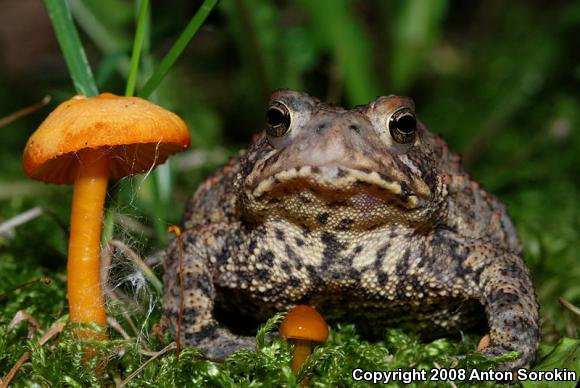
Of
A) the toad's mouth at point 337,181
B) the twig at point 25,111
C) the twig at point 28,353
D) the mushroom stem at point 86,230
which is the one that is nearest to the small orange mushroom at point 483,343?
the toad's mouth at point 337,181

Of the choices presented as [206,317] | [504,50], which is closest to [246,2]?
[206,317]

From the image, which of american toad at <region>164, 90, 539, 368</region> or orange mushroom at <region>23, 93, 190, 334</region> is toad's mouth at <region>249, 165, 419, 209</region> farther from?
orange mushroom at <region>23, 93, 190, 334</region>

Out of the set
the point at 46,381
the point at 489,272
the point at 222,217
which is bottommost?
the point at 46,381

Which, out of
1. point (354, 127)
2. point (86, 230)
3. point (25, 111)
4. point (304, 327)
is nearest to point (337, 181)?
point (354, 127)

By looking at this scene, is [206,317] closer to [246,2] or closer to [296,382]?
[296,382]

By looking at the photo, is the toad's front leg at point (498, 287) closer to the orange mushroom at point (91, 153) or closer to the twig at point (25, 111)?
the orange mushroom at point (91, 153)

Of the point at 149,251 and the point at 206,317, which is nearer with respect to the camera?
the point at 206,317

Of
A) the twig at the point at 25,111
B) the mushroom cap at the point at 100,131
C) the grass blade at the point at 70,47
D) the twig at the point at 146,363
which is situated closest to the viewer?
the mushroom cap at the point at 100,131

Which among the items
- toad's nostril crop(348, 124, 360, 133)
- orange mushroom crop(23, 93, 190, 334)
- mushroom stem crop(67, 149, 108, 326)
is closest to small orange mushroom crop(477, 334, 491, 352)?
toad's nostril crop(348, 124, 360, 133)
